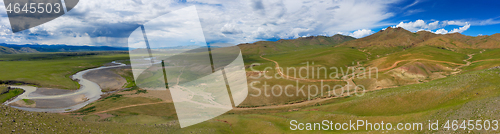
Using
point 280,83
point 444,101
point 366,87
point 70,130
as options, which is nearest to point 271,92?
point 280,83

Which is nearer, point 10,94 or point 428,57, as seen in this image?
point 10,94

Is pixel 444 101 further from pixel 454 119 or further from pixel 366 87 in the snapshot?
pixel 366 87

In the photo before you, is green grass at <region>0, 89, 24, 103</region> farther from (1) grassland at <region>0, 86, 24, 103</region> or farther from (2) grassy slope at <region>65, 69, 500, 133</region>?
(2) grassy slope at <region>65, 69, 500, 133</region>

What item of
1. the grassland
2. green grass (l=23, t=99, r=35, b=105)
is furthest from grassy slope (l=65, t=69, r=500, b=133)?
the grassland

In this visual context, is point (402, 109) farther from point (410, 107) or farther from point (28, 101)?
point (28, 101)

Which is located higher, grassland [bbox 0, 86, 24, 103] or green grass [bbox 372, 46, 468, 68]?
green grass [bbox 372, 46, 468, 68]

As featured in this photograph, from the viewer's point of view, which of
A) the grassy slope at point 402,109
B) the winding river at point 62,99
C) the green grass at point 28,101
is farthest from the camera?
the green grass at point 28,101

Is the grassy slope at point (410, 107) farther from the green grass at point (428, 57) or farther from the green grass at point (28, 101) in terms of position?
the green grass at point (28, 101)

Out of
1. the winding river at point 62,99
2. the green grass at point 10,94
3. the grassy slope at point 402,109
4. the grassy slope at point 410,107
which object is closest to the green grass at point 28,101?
the winding river at point 62,99

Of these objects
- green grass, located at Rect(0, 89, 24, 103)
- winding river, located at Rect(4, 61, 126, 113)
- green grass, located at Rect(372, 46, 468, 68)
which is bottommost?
winding river, located at Rect(4, 61, 126, 113)

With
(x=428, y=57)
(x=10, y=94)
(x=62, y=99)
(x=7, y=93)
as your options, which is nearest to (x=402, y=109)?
(x=428, y=57)

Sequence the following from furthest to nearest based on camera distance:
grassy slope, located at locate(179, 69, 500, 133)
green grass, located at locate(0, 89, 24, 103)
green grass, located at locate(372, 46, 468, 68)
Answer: green grass, located at locate(372, 46, 468, 68)
green grass, located at locate(0, 89, 24, 103)
grassy slope, located at locate(179, 69, 500, 133)

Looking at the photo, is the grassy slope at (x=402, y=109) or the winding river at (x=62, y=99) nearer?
the grassy slope at (x=402, y=109)

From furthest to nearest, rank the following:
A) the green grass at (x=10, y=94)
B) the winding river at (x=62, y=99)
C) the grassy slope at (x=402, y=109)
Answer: the green grass at (x=10, y=94) → the winding river at (x=62, y=99) → the grassy slope at (x=402, y=109)
